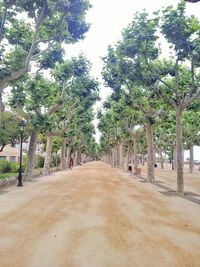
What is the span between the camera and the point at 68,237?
29.9 ft

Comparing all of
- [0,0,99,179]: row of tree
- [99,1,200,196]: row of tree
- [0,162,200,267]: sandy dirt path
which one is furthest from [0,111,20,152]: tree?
[0,162,200,267]: sandy dirt path

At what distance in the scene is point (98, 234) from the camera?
9.50m

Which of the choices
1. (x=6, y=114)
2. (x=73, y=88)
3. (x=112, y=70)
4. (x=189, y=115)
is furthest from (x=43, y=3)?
(x=189, y=115)

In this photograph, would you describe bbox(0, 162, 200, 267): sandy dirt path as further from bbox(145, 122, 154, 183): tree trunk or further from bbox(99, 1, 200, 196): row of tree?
bbox(145, 122, 154, 183): tree trunk

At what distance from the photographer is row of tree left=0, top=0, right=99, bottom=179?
17172mm

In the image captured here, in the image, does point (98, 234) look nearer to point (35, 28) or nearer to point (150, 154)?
point (35, 28)

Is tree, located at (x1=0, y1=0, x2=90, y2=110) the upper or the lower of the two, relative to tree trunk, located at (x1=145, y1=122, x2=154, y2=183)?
upper

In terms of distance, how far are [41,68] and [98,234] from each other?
16.5 m

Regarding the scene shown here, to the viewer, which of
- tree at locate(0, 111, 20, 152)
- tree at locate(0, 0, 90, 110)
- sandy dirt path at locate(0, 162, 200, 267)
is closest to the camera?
sandy dirt path at locate(0, 162, 200, 267)

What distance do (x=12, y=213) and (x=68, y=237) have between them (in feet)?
14.7

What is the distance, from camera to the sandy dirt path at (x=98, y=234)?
720 cm

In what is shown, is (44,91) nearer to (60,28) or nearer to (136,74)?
(136,74)

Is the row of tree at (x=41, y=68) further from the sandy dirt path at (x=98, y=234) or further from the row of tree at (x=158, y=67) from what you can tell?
the sandy dirt path at (x=98, y=234)

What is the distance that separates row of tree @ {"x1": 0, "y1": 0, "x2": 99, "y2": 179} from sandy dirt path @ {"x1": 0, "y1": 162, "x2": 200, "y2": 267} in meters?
8.08
